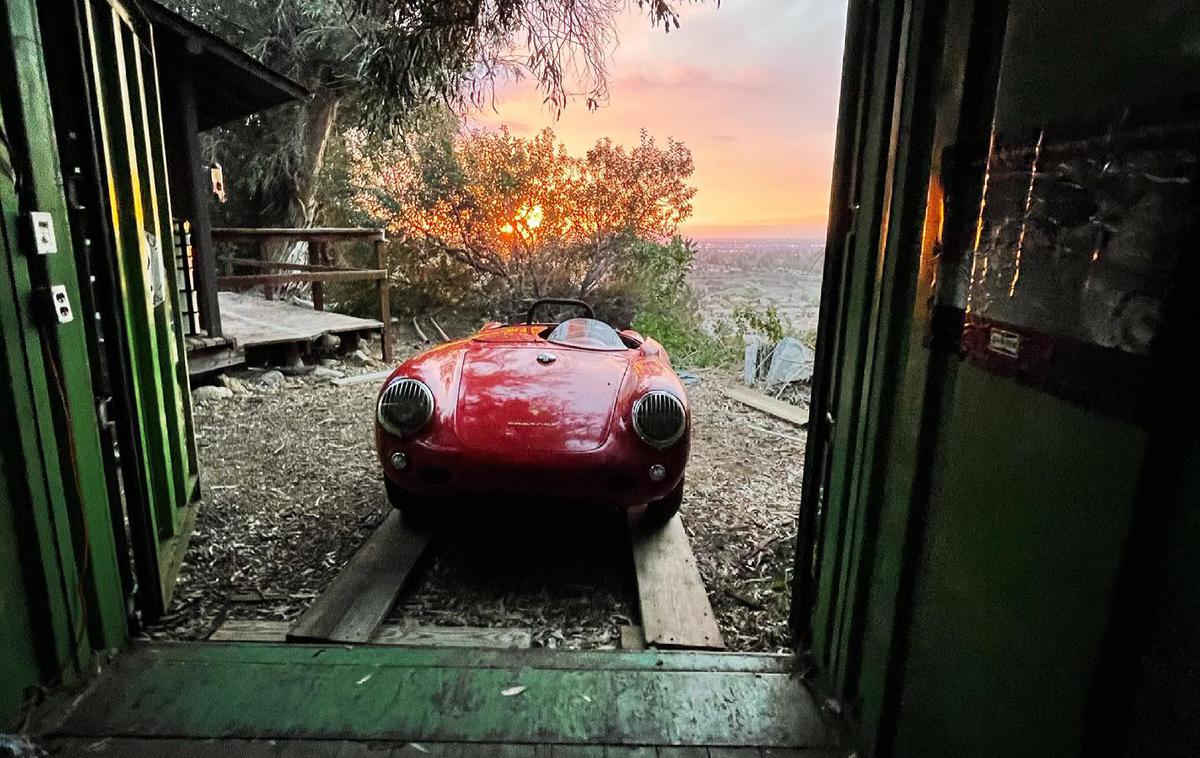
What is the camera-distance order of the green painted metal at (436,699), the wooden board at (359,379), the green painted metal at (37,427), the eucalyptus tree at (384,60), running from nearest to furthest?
1. the green painted metal at (37,427)
2. the green painted metal at (436,699)
3. the eucalyptus tree at (384,60)
4. the wooden board at (359,379)

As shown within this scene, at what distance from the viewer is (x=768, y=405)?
19.3ft

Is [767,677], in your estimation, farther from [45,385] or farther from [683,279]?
[683,279]

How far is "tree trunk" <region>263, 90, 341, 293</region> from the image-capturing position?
36.1 ft

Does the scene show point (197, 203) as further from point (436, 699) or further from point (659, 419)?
point (436, 699)

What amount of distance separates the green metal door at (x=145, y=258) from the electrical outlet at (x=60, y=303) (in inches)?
13.6

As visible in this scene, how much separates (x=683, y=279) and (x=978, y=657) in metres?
8.17

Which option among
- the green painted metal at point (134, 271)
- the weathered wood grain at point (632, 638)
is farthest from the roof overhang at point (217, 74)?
the weathered wood grain at point (632, 638)

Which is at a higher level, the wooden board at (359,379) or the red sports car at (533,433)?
the red sports car at (533,433)

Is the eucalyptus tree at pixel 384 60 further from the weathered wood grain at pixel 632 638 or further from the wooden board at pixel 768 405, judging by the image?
the weathered wood grain at pixel 632 638

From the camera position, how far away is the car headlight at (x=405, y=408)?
2655 mm

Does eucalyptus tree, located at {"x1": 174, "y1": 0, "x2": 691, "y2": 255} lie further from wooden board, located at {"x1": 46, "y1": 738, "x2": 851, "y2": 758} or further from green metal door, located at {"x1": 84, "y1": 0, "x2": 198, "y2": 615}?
wooden board, located at {"x1": 46, "y1": 738, "x2": 851, "y2": 758}

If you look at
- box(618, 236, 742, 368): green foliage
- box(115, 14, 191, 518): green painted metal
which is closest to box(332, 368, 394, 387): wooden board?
box(115, 14, 191, 518): green painted metal

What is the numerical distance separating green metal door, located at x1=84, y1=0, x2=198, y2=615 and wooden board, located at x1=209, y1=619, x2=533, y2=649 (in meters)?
0.27

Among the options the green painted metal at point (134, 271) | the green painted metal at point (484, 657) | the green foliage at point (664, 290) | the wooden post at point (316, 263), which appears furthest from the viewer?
the green foliage at point (664, 290)
